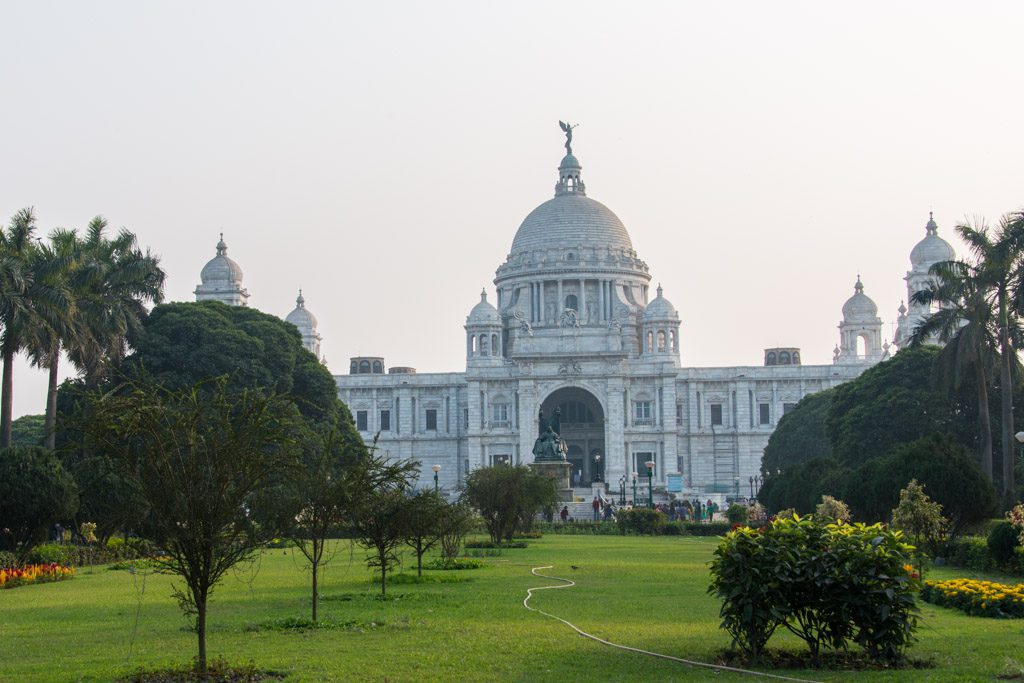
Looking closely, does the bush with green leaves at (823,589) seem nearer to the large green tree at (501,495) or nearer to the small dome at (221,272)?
the large green tree at (501,495)

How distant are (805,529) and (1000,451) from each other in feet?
146

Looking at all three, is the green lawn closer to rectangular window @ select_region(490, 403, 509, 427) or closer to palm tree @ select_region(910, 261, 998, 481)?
palm tree @ select_region(910, 261, 998, 481)

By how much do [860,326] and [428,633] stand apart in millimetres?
102587

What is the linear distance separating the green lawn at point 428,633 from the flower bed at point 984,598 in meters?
0.38

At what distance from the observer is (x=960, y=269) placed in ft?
153

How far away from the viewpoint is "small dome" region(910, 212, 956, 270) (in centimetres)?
10988

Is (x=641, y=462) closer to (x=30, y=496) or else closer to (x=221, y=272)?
(x=221, y=272)

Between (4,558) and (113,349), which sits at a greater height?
(113,349)

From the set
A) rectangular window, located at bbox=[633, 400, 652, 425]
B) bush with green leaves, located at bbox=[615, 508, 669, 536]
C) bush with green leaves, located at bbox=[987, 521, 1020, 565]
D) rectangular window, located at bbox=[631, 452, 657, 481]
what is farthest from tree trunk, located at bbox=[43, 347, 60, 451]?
rectangular window, located at bbox=[633, 400, 652, 425]

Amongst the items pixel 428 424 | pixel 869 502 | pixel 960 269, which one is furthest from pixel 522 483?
pixel 428 424

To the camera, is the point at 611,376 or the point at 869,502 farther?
the point at 611,376

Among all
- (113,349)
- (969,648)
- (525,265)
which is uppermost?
(525,265)

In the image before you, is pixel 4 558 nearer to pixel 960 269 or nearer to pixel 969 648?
pixel 969 648

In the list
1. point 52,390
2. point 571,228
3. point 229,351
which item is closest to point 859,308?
point 571,228
